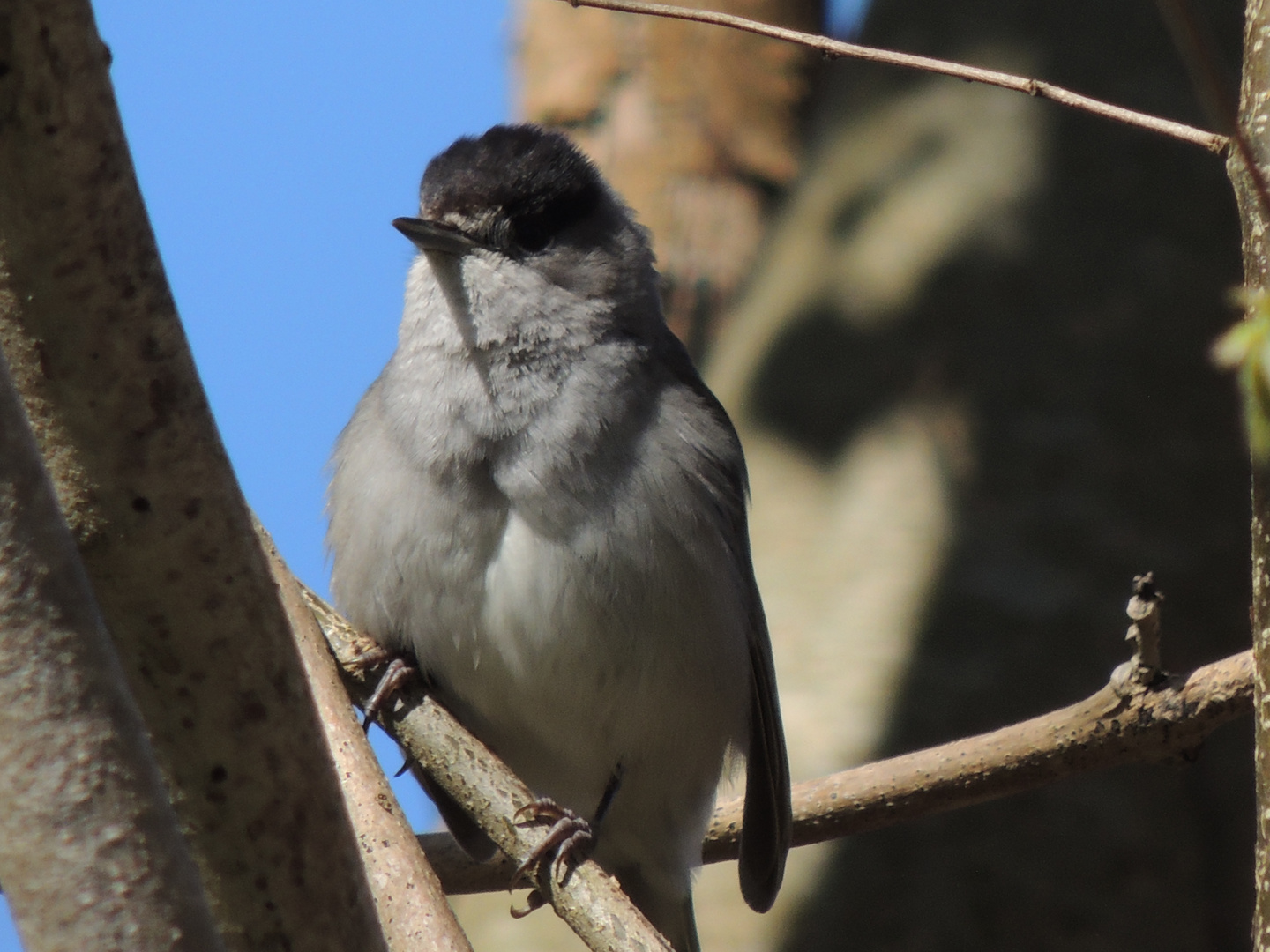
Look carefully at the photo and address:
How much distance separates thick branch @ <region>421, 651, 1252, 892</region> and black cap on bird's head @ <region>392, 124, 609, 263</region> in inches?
73.2

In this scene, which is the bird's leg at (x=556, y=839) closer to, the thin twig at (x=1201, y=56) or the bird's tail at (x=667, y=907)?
the bird's tail at (x=667, y=907)

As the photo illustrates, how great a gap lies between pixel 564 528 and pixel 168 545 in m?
2.07

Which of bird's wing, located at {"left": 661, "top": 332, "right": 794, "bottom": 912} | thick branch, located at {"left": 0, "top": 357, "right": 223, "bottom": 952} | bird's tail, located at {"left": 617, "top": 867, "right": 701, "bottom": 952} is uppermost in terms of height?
thick branch, located at {"left": 0, "top": 357, "right": 223, "bottom": 952}

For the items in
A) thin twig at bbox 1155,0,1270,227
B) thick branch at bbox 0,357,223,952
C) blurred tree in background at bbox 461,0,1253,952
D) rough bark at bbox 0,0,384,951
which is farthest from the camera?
blurred tree in background at bbox 461,0,1253,952

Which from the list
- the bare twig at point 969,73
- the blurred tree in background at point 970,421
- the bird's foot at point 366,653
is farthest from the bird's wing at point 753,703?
the bare twig at point 969,73

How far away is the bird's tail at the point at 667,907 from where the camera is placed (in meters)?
4.76

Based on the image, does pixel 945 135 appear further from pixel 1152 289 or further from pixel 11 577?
pixel 11 577

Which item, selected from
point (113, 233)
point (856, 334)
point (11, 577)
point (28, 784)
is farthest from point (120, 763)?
point (856, 334)

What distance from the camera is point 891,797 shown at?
3822mm

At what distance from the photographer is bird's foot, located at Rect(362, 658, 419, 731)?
407 cm

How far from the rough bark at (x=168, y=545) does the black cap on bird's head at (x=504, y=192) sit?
2287mm

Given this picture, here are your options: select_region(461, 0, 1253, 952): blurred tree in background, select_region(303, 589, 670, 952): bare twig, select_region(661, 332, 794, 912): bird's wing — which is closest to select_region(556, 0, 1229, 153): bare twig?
select_region(303, 589, 670, 952): bare twig

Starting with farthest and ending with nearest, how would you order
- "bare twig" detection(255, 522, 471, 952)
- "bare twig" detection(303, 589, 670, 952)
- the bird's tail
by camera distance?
the bird's tail → "bare twig" detection(303, 589, 670, 952) → "bare twig" detection(255, 522, 471, 952)

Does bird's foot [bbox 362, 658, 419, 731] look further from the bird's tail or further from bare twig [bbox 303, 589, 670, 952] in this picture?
the bird's tail
